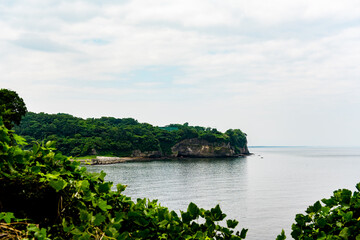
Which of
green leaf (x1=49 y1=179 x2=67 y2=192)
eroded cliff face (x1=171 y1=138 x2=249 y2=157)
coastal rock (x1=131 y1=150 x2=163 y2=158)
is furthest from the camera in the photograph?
eroded cliff face (x1=171 y1=138 x2=249 y2=157)

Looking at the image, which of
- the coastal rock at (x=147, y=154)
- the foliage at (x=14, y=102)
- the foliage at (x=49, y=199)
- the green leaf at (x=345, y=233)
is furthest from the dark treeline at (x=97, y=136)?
the green leaf at (x=345, y=233)

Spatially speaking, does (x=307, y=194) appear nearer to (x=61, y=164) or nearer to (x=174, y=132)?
(x=61, y=164)

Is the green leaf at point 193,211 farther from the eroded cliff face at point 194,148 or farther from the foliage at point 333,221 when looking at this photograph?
the eroded cliff face at point 194,148

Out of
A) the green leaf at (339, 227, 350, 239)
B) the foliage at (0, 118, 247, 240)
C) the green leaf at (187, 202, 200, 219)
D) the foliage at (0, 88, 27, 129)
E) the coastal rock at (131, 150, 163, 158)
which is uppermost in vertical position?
the foliage at (0, 88, 27, 129)

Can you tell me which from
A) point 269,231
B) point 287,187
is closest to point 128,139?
point 287,187

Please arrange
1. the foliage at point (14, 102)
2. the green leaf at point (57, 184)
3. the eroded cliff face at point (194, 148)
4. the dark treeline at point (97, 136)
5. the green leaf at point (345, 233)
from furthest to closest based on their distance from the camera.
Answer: the eroded cliff face at point (194, 148)
the dark treeline at point (97, 136)
the foliage at point (14, 102)
the green leaf at point (345, 233)
the green leaf at point (57, 184)

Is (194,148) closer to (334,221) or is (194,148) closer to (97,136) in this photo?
(97,136)

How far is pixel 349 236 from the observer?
2979 millimetres

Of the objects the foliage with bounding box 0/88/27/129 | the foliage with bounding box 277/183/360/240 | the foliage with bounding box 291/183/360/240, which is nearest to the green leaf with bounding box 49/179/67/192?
the foliage with bounding box 277/183/360/240

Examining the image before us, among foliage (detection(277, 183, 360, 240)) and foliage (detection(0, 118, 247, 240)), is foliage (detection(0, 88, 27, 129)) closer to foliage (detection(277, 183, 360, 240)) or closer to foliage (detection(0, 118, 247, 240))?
foliage (detection(0, 118, 247, 240))

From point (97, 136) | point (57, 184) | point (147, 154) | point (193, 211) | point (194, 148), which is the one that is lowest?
point (147, 154)

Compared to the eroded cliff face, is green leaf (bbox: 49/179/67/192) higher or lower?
higher

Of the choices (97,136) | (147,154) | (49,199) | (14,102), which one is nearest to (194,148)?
(147,154)

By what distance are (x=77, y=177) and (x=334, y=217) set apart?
2.63 meters
